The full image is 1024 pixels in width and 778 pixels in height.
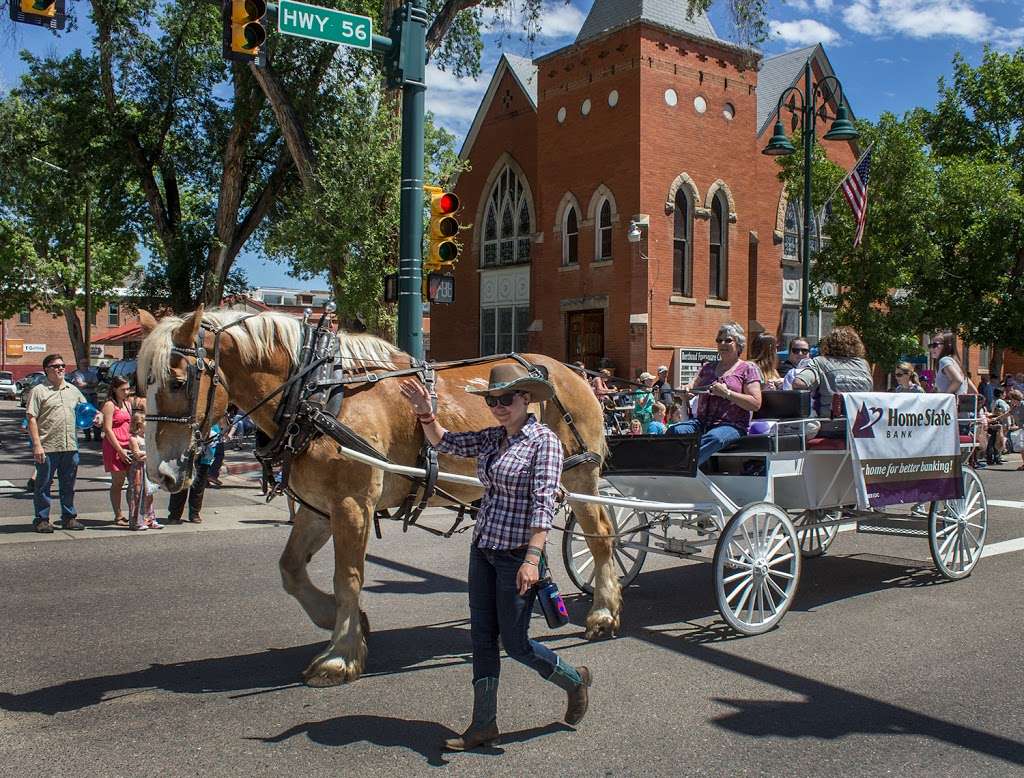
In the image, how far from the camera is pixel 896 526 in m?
8.20

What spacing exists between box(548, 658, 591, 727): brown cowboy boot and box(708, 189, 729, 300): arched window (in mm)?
22527

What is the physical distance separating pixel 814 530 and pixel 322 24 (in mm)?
7810

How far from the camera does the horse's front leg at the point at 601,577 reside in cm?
613

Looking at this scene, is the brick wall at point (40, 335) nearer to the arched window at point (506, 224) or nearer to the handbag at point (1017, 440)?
the arched window at point (506, 224)

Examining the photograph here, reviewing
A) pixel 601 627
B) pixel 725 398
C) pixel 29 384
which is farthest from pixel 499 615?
pixel 29 384

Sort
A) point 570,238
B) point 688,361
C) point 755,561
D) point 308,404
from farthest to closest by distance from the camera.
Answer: point 570,238 → point 688,361 → point 755,561 → point 308,404

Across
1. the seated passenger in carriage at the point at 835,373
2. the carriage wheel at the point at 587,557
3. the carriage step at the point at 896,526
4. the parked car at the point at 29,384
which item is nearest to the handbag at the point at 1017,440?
the carriage step at the point at 896,526

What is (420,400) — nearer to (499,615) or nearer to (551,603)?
(499,615)

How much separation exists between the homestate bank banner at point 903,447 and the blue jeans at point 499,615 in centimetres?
364

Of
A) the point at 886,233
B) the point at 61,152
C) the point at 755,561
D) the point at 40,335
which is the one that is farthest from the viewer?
the point at 40,335

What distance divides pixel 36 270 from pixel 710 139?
28668 mm

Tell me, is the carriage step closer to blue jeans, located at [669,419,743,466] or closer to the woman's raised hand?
blue jeans, located at [669,419,743,466]

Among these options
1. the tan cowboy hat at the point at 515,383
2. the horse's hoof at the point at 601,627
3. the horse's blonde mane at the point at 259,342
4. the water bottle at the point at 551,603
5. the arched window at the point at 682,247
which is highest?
the arched window at the point at 682,247

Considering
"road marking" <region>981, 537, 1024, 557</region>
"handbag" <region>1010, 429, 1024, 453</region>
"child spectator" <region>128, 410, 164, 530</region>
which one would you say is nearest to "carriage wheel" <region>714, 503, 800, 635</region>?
"road marking" <region>981, 537, 1024, 557</region>
